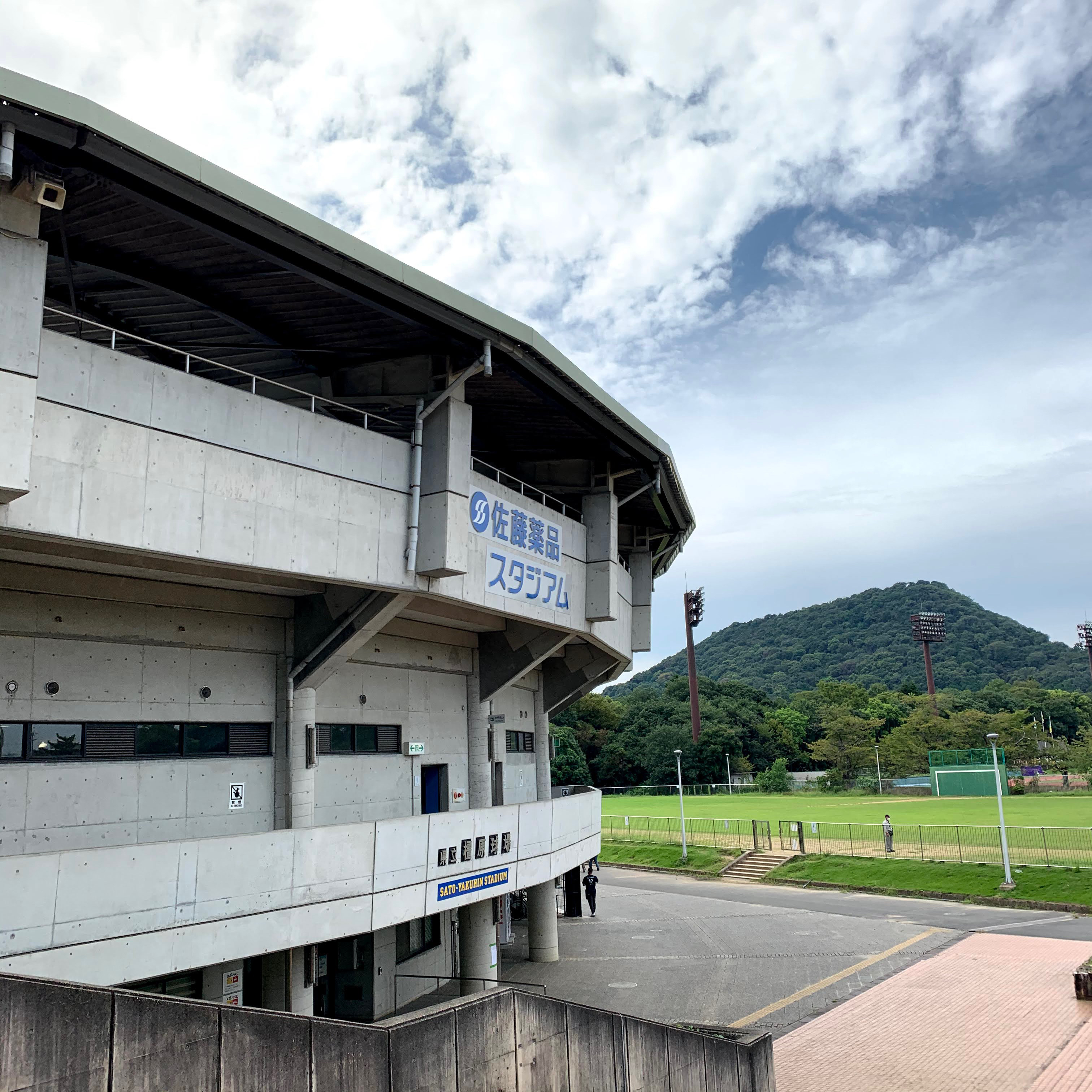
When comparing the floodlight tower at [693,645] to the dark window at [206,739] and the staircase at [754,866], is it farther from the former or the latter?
the dark window at [206,739]

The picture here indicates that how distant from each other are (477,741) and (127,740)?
10.5 meters

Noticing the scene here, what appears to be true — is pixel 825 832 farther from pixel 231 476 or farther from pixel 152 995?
pixel 152 995

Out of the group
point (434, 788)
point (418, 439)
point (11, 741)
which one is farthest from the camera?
point (434, 788)

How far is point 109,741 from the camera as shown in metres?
15.4

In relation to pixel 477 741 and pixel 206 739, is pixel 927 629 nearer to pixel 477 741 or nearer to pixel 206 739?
pixel 477 741

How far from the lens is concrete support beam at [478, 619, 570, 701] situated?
24062 millimetres

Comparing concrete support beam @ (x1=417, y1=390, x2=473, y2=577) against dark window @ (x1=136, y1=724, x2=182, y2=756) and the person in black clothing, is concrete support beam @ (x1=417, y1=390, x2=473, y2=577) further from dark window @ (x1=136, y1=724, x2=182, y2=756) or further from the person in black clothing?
the person in black clothing

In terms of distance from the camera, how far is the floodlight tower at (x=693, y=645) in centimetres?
10694

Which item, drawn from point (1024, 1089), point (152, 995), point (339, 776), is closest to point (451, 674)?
point (339, 776)

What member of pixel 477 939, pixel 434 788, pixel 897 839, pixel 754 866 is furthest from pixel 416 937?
pixel 897 839

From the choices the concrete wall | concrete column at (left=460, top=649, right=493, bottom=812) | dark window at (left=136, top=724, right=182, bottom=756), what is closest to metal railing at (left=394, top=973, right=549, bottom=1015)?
the concrete wall

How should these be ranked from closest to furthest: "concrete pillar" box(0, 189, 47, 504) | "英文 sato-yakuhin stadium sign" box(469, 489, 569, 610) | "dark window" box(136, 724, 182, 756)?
"concrete pillar" box(0, 189, 47, 504), "dark window" box(136, 724, 182, 756), "英文 sato-yakuhin stadium sign" box(469, 489, 569, 610)

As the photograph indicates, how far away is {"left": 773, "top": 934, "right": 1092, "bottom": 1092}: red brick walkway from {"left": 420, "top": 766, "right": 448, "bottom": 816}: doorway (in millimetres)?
9399

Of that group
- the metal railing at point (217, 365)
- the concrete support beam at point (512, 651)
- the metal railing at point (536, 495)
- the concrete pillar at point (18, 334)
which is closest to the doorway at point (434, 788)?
the concrete support beam at point (512, 651)
